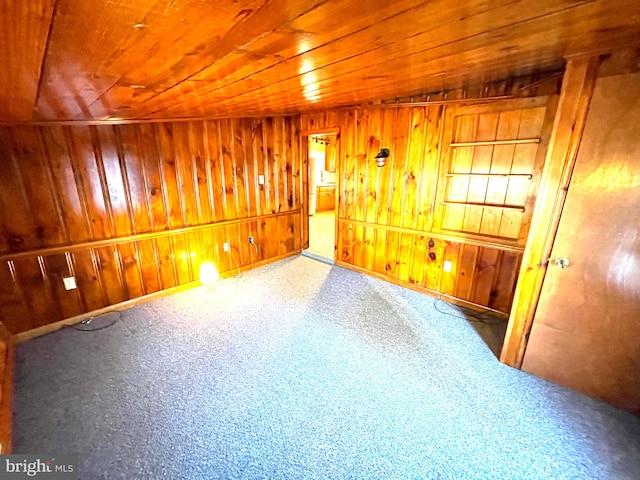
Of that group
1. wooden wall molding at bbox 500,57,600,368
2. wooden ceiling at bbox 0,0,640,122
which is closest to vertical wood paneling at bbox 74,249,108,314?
wooden ceiling at bbox 0,0,640,122

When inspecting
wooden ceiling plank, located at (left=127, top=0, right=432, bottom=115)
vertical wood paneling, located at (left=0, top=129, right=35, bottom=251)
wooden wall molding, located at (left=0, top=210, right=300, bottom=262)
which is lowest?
wooden wall molding, located at (left=0, top=210, right=300, bottom=262)

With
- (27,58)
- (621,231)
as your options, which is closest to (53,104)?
(27,58)

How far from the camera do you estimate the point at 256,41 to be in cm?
94

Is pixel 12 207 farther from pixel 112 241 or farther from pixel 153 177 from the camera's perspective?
pixel 153 177

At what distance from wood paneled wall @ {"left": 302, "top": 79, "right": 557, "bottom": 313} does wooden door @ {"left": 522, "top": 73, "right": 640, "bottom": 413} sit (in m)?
0.79

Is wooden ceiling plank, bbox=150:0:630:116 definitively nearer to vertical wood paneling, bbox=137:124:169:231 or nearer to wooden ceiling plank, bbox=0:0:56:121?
wooden ceiling plank, bbox=0:0:56:121

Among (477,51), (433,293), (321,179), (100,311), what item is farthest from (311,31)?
(321,179)

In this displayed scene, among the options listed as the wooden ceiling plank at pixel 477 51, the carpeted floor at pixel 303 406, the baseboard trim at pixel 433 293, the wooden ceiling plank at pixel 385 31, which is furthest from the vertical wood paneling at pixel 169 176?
the baseboard trim at pixel 433 293

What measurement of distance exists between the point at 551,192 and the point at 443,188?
A: 1244 mm

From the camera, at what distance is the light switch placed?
105 inches

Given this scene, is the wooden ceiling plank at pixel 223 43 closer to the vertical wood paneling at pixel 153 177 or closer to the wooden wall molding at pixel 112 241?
the vertical wood paneling at pixel 153 177

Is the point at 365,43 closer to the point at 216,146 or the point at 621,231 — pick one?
the point at 621,231

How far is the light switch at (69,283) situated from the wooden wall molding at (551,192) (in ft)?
12.9

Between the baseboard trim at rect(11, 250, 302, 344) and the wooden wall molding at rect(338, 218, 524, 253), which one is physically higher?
the wooden wall molding at rect(338, 218, 524, 253)
